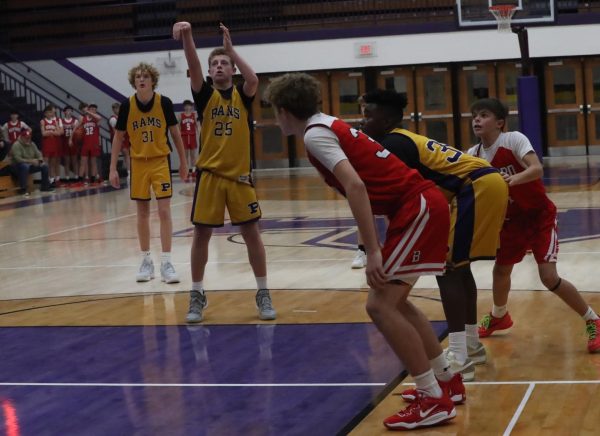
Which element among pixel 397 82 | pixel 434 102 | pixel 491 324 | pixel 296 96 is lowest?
pixel 491 324

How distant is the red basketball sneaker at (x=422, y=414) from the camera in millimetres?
4383

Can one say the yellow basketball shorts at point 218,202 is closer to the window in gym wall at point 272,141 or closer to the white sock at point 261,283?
the white sock at point 261,283

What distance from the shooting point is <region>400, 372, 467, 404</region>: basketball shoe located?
4.65 meters

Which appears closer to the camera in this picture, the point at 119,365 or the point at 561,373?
the point at 561,373

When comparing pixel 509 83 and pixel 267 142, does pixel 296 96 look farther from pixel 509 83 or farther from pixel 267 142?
pixel 267 142

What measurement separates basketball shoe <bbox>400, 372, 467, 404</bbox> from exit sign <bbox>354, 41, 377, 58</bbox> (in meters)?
20.7

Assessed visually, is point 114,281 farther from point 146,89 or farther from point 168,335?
point 168,335

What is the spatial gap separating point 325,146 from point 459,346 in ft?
4.58

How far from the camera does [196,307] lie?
6.94m

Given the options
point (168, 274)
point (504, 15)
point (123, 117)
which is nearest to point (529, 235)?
point (168, 274)

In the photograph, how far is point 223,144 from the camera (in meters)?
6.89

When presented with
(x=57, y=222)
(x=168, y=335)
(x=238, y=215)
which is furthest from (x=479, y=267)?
(x=57, y=222)

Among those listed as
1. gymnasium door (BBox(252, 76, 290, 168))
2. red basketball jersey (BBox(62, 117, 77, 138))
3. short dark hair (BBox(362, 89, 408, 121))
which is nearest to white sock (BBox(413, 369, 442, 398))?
short dark hair (BBox(362, 89, 408, 121))

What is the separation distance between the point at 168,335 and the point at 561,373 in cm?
256
